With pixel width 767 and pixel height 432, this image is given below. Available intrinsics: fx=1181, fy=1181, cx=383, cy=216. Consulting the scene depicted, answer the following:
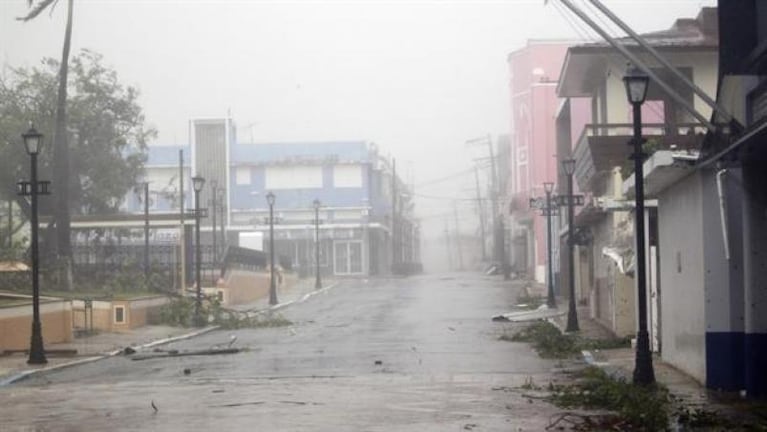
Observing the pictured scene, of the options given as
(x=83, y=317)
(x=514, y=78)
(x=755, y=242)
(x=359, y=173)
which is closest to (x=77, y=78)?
(x=83, y=317)

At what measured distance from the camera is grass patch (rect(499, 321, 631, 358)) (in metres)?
24.7

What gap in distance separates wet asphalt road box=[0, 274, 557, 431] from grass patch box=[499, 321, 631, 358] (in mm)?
480

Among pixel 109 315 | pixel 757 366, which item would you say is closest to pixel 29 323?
pixel 109 315

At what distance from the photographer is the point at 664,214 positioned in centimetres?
1916

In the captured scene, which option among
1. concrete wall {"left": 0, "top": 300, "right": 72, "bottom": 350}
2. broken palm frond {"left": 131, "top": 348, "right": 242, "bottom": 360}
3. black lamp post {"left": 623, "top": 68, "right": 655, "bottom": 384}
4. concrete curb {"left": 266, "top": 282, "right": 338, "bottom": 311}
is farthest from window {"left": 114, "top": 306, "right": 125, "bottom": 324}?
black lamp post {"left": 623, "top": 68, "right": 655, "bottom": 384}

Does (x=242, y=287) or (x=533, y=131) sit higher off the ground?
(x=533, y=131)

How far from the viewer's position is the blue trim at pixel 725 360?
15.2 m

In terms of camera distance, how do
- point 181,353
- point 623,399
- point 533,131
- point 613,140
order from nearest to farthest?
point 623,399 < point 181,353 < point 613,140 < point 533,131

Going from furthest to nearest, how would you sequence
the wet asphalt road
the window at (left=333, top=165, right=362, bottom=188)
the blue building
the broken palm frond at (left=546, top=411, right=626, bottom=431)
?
the window at (left=333, top=165, right=362, bottom=188) < the blue building < the wet asphalt road < the broken palm frond at (left=546, top=411, right=626, bottom=431)

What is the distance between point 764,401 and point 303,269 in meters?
69.3

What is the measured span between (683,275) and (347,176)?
232 ft

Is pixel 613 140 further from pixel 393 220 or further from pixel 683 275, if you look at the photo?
pixel 393 220

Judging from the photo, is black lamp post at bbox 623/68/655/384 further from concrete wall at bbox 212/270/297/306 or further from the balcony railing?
concrete wall at bbox 212/270/297/306

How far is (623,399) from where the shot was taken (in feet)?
47.9
